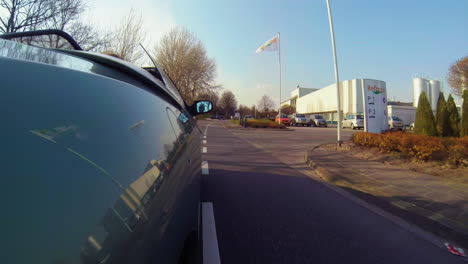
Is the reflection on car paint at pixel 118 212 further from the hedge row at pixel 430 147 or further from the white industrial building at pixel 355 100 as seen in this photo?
the white industrial building at pixel 355 100

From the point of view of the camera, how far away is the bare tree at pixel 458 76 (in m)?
26.6

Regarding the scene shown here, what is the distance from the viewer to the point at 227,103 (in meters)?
81.1

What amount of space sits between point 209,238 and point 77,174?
1.84 m

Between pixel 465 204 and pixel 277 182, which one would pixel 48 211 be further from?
pixel 465 204

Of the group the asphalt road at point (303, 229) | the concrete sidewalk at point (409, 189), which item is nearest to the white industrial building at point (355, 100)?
the concrete sidewalk at point (409, 189)

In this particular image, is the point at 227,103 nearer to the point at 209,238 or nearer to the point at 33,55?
the point at 209,238

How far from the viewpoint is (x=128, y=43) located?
1390 cm

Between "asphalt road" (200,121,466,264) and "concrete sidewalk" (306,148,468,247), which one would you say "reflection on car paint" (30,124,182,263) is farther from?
"concrete sidewalk" (306,148,468,247)

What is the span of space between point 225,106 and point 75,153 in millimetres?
80741

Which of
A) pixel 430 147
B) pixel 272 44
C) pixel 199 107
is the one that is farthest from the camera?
pixel 272 44

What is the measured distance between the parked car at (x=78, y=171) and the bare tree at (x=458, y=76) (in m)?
37.8

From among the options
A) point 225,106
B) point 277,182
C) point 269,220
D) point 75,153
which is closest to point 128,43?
point 277,182

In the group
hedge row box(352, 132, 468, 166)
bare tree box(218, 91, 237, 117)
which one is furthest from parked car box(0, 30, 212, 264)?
bare tree box(218, 91, 237, 117)

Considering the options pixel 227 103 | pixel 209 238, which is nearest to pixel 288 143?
pixel 209 238
